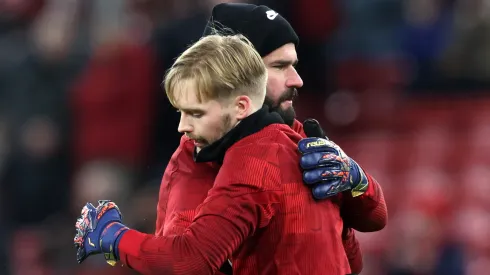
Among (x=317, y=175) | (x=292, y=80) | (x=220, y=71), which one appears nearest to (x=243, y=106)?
(x=220, y=71)

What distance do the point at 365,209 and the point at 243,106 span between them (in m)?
0.43

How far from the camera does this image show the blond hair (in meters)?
2.22

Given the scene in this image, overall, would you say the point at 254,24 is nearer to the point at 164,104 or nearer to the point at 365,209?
the point at 365,209

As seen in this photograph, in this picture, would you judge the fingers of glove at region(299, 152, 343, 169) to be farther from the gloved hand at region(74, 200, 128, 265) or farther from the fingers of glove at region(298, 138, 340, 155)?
the gloved hand at region(74, 200, 128, 265)

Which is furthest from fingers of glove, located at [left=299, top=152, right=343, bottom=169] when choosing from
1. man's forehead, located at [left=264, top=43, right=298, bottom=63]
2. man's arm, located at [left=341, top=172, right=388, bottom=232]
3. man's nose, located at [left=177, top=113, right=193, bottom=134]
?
man's forehead, located at [left=264, top=43, right=298, bottom=63]

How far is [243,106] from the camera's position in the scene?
2277 mm

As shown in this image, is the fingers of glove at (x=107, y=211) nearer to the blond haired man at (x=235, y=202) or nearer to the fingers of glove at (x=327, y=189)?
the blond haired man at (x=235, y=202)

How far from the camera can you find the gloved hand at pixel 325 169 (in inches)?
88.5

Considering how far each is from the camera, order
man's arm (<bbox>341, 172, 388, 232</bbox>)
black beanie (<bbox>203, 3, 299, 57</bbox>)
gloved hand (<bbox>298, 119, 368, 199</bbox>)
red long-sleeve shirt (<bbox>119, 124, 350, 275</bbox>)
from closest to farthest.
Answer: red long-sleeve shirt (<bbox>119, 124, 350, 275</bbox>) < gloved hand (<bbox>298, 119, 368, 199</bbox>) < man's arm (<bbox>341, 172, 388, 232</bbox>) < black beanie (<bbox>203, 3, 299, 57</bbox>)

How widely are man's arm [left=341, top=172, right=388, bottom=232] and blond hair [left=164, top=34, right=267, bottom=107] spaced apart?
35 centimetres

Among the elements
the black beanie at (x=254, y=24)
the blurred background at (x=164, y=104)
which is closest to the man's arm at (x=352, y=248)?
the black beanie at (x=254, y=24)

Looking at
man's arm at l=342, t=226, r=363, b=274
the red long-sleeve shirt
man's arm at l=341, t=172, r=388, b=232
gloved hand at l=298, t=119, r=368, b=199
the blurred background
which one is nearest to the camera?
the red long-sleeve shirt

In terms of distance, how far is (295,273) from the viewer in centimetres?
222

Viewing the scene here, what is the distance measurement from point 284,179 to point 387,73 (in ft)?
11.8
